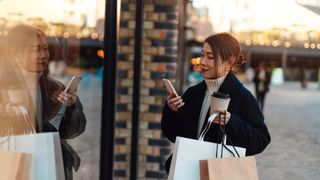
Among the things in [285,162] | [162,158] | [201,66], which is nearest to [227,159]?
[201,66]

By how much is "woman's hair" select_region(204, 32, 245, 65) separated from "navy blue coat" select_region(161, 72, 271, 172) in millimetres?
90

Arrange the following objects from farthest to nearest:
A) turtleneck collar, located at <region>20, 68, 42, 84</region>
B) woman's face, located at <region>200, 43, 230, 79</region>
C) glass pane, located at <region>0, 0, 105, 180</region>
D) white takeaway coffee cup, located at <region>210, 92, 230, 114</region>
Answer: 1. turtleneck collar, located at <region>20, 68, 42, 84</region>
2. glass pane, located at <region>0, 0, 105, 180</region>
3. woman's face, located at <region>200, 43, 230, 79</region>
4. white takeaway coffee cup, located at <region>210, 92, 230, 114</region>

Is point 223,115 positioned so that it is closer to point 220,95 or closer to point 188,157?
point 220,95

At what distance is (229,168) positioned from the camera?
2141 millimetres

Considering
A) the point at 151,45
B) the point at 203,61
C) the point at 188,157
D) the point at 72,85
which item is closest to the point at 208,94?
the point at 203,61

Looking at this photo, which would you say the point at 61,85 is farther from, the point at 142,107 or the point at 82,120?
the point at 142,107

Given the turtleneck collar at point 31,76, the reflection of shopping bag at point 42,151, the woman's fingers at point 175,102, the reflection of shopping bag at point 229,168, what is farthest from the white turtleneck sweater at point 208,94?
the turtleneck collar at point 31,76

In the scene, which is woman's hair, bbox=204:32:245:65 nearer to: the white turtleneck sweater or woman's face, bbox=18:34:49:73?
the white turtleneck sweater

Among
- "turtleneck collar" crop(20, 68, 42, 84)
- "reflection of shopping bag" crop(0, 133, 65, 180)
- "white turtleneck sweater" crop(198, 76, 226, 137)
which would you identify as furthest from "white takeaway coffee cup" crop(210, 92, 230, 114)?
"turtleneck collar" crop(20, 68, 42, 84)

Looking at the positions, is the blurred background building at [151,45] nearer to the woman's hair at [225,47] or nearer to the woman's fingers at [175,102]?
the woman's hair at [225,47]

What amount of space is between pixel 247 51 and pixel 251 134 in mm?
659

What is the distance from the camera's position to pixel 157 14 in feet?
11.8

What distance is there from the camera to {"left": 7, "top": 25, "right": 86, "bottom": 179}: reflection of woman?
2652 mm

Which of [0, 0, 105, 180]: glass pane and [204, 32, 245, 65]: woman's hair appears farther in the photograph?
[0, 0, 105, 180]: glass pane
